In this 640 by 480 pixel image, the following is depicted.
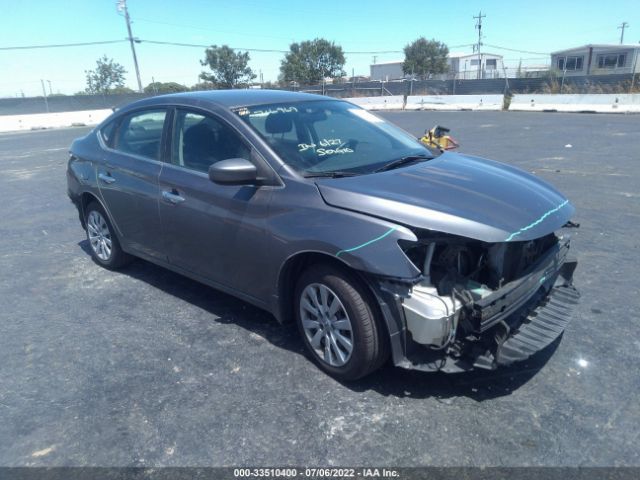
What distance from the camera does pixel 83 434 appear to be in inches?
110

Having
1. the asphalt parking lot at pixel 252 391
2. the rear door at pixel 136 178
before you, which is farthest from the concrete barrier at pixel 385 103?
the rear door at pixel 136 178

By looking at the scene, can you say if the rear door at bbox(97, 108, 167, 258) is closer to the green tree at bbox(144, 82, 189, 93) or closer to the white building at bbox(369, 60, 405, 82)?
the green tree at bbox(144, 82, 189, 93)

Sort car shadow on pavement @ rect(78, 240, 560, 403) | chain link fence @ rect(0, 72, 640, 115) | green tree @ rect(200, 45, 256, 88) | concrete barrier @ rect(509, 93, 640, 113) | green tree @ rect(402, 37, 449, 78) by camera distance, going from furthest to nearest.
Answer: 1. green tree @ rect(402, 37, 449, 78)
2. green tree @ rect(200, 45, 256, 88)
3. chain link fence @ rect(0, 72, 640, 115)
4. concrete barrier @ rect(509, 93, 640, 113)
5. car shadow on pavement @ rect(78, 240, 560, 403)

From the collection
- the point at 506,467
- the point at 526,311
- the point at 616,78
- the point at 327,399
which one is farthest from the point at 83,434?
the point at 616,78

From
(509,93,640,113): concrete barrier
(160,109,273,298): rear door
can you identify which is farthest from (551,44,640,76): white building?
(160,109,273,298): rear door

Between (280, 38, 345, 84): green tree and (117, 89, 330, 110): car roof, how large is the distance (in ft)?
217

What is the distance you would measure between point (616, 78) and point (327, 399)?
30.3m

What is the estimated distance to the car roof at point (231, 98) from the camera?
390 cm

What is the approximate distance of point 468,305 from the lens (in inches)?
108

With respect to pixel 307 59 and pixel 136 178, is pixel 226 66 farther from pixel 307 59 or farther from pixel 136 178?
pixel 136 178

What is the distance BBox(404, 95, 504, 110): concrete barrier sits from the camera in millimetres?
27344

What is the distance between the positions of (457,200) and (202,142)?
2.02 m

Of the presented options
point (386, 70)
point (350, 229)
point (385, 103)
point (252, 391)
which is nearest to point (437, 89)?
point (385, 103)

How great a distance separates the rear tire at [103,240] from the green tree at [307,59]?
215 feet
